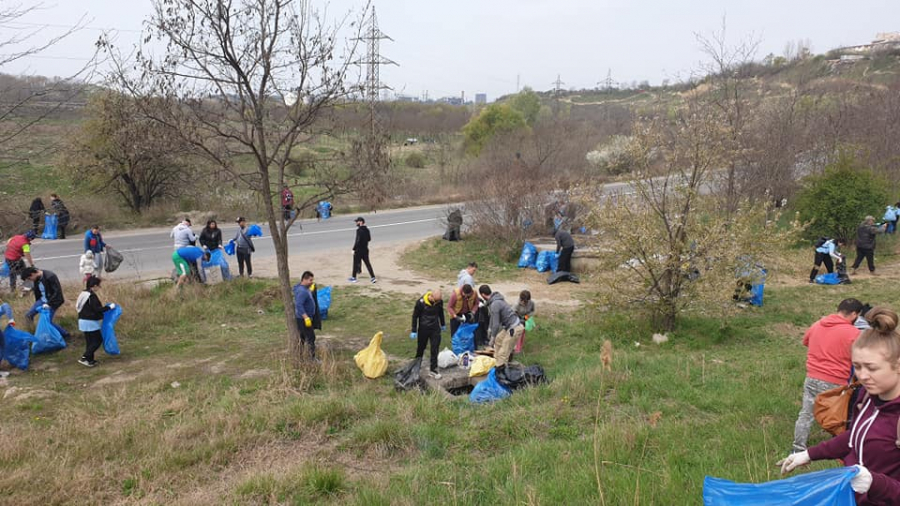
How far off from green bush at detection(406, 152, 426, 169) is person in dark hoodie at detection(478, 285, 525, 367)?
35.7 metres

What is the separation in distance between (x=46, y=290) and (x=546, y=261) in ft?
36.2

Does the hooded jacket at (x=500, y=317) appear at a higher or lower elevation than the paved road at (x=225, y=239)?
lower

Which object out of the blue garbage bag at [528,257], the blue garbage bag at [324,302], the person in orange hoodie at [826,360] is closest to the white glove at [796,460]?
the person in orange hoodie at [826,360]

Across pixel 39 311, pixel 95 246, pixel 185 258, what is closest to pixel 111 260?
pixel 95 246

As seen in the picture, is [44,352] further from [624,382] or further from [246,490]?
[624,382]

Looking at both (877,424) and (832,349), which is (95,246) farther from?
(877,424)

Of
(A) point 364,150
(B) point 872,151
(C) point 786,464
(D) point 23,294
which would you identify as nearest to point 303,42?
(A) point 364,150

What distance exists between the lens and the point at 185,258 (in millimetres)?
12133

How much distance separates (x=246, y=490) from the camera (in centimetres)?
438

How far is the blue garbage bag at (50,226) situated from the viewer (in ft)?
60.5

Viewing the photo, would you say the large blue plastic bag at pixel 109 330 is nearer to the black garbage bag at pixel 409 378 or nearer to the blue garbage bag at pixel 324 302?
the blue garbage bag at pixel 324 302

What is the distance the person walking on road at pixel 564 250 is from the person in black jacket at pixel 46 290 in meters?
10.7

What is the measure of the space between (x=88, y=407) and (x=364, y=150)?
4672mm

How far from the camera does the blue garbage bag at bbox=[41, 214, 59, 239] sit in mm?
18453
